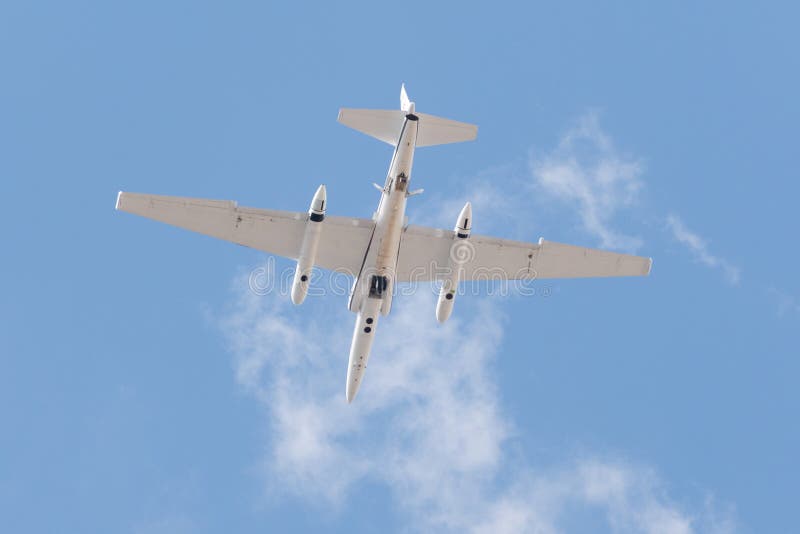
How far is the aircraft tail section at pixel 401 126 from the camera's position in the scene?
149 ft

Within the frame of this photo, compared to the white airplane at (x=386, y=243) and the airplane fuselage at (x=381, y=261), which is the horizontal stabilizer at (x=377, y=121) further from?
the airplane fuselage at (x=381, y=261)

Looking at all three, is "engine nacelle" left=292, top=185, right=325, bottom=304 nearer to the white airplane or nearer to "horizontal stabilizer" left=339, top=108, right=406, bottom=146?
the white airplane

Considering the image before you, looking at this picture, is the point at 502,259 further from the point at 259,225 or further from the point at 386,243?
→ the point at 259,225

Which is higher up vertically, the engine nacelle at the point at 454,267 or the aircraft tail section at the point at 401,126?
the aircraft tail section at the point at 401,126

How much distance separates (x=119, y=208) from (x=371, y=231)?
39.2 ft

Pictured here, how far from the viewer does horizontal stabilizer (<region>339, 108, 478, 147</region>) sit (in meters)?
45.5

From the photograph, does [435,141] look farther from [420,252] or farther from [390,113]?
[420,252]

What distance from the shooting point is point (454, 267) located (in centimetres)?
4756

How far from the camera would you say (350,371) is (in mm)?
48531

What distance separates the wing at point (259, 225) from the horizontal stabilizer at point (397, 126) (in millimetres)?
4483

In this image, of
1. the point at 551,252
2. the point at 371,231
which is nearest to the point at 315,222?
the point at 371,231

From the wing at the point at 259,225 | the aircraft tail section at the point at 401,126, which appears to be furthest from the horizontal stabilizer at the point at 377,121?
the wing at the point at 259,225

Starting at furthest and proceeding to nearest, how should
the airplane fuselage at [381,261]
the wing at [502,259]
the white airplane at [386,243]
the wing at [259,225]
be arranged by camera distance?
the wing at [502,259] < the wing at [259,225] < the white airplane at [386,243] < the airplane fuselage at [381,261]

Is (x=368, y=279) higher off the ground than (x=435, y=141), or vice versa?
(x=435, y=141)
